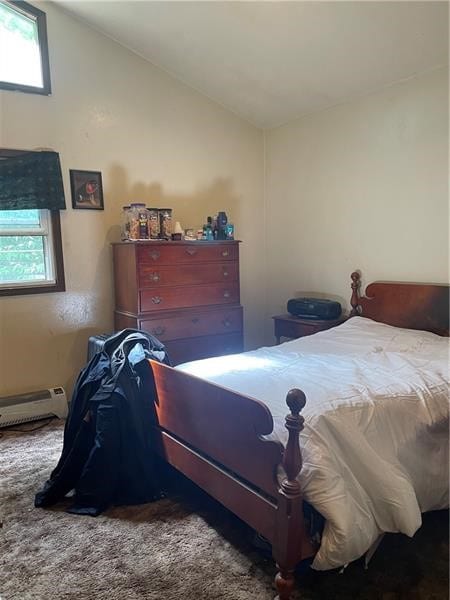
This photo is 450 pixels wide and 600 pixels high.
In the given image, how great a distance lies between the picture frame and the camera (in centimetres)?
337

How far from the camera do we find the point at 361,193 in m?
3.43

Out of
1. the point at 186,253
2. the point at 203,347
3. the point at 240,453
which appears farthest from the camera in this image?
the point at 203,347

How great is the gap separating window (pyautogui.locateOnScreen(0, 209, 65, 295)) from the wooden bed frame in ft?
5.38

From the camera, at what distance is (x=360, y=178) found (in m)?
3.43

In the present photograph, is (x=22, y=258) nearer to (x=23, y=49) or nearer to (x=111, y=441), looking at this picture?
(x=23, y=49)

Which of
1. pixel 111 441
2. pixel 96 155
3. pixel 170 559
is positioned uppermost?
pixel 96 155

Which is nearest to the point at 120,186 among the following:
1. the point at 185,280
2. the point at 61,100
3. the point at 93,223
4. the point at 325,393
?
the point at 93,223

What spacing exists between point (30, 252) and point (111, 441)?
6.08 ft

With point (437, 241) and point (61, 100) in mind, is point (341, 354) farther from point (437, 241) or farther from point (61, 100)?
point (61, 100)

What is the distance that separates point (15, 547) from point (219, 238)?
2.62m

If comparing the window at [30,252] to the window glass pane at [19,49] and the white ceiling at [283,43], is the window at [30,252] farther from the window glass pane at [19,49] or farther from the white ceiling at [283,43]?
the white ceiling at [283,43]

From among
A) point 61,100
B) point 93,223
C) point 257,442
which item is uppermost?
point 61,100

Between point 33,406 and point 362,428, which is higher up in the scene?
point 362,428

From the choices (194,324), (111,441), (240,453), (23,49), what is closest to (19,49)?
(23,49)
